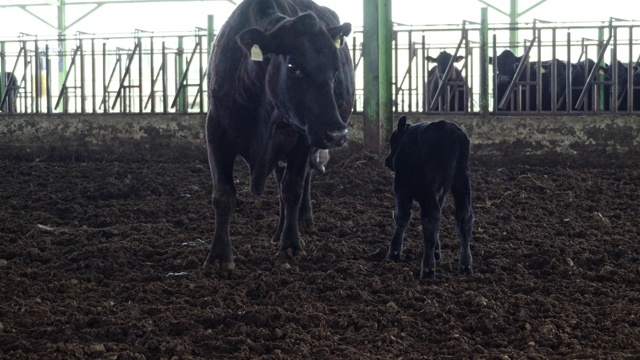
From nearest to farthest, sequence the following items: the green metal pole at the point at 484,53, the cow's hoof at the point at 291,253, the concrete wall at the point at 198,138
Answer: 1. the cow's hoof at the point at 291,253
2. the concrete wall at the point at 198,138
3. the green metal pole at the point at 484,53

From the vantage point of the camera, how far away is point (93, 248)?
18.7 feet

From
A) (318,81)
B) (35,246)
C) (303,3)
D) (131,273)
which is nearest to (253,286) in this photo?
(131,273)

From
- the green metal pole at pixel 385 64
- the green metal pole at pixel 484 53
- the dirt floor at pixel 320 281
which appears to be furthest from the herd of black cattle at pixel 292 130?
the green metal pole at pixel 484 53

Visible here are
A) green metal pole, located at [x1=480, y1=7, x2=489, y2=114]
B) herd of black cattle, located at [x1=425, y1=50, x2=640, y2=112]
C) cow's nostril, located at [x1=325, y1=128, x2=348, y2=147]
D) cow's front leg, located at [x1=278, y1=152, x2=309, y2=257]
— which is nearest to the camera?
cow's nostril, located at [x1=325, y1=128, x2=348, y2=147]

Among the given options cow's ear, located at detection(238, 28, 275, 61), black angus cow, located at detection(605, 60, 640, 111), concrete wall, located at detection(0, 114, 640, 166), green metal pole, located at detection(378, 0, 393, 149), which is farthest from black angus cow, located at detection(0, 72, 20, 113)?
cow's ear, located at detection(238, 28, 275, 61)

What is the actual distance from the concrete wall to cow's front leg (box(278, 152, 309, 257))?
203 inches

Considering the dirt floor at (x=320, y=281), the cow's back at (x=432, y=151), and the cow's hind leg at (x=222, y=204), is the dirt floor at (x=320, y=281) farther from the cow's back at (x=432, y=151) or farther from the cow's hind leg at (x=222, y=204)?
the cow's back at (x=432, y=151)

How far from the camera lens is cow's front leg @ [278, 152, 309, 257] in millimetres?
5629

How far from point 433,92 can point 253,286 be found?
36.5 feet

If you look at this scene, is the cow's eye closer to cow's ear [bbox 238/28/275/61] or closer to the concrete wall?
cow's ear [bbox 238/28/275/61]

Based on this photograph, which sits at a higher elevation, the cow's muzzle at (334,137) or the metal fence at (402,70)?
the metal fence at (402,70)

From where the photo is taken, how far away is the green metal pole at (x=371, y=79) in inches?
432

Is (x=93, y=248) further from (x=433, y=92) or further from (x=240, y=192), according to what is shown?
(x=433, y=92)

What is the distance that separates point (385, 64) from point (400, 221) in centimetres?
633
